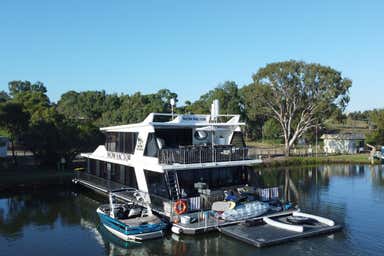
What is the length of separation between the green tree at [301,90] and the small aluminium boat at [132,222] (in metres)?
33.8

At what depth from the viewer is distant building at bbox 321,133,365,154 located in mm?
57250

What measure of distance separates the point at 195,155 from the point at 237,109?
57901 millimetres

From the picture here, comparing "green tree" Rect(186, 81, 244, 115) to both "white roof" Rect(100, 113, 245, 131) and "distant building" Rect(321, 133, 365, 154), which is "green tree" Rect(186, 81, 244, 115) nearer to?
"distant building" Rect(321, 133, 365, 154)

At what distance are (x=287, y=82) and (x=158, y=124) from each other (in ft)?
103

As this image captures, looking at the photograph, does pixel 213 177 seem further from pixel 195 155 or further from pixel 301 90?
pixel 301 90

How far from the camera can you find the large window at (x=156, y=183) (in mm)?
18467

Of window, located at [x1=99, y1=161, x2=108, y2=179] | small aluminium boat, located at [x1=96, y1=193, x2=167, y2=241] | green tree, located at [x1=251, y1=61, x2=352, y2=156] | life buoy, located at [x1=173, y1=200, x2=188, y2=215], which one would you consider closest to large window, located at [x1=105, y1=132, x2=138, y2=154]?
window, located at [x1=99, y1=161, x2=108, y2=179]

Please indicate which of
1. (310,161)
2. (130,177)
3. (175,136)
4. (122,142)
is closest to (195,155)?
(175,136)

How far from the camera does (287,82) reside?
4706cm

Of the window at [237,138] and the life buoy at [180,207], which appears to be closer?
the life buoy at [180,207]

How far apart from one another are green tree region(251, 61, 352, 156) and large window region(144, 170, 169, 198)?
31.4 metres

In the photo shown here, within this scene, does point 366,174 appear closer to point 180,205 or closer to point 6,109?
point 180,205

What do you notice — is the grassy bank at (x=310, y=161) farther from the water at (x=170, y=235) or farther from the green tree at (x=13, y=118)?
the green tree at (x=13, y=118)

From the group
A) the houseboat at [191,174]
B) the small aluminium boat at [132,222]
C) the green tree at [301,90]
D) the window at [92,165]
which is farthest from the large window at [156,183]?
the green tree at [301,90]
